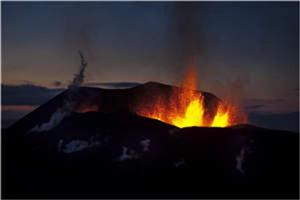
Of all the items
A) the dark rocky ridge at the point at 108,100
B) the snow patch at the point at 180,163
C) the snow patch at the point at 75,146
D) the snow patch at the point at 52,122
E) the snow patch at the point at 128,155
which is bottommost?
the snow patch at the point at 180,163

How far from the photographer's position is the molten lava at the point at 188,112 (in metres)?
36.0

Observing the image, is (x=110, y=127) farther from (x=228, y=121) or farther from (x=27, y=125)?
(x=228, y=121)

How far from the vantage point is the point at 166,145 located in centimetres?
2616

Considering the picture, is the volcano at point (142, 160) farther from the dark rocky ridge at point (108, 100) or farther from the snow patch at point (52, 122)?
the dark rocky ridge at point (108, 100)

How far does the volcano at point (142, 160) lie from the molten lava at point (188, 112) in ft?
22.7

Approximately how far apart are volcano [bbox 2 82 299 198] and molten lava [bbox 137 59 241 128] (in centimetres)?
691

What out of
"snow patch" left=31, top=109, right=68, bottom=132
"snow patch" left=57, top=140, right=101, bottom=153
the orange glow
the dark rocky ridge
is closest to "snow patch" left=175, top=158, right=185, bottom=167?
"snow patch" left=57, top=140, right=101, bottom=153

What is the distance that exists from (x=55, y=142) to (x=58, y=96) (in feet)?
27.7

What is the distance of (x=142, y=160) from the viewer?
2472 cm

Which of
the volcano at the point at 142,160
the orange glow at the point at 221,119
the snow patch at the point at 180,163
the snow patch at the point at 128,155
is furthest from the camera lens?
the orange glow at the point at 221,119

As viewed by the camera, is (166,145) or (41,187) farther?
(166,145)

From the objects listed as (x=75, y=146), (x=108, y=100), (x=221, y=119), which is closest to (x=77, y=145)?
(x=75, y=146)

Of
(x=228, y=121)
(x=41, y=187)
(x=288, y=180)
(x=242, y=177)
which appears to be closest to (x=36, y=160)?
(x=41, y=187)

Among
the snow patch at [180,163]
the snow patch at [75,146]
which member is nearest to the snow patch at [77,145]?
the snow patch at [75,146]
